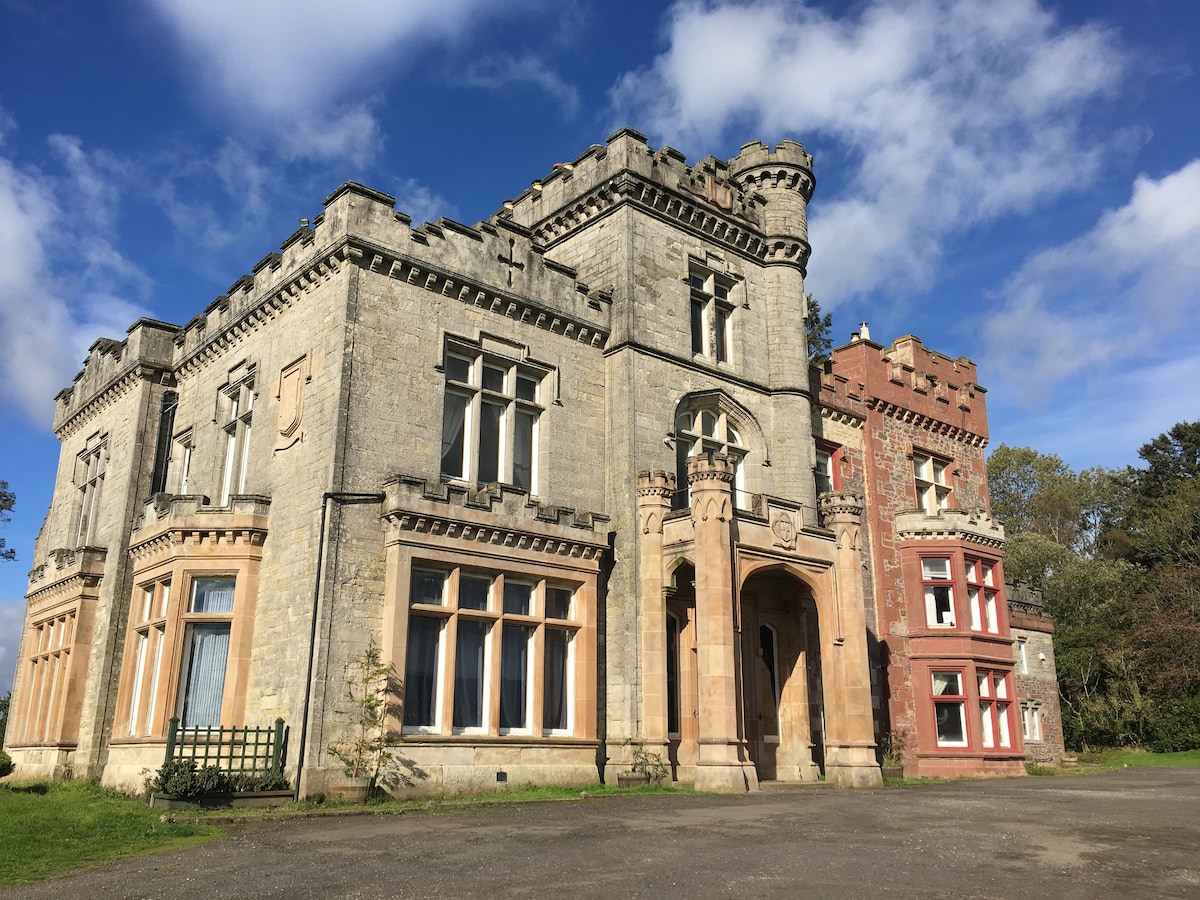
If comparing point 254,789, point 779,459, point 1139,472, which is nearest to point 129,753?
point 254,789

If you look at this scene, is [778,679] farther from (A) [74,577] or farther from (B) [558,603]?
(A) [74,577]

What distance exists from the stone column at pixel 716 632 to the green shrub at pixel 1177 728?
28002 millimetres

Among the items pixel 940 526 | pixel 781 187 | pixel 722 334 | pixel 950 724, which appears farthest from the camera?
pixel 940 526

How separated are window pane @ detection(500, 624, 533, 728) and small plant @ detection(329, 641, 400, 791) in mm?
2434

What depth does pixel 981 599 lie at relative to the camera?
2727 centimetres

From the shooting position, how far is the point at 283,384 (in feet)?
61.1

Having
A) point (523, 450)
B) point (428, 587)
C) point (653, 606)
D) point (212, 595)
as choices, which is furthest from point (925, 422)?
point (212, 595)

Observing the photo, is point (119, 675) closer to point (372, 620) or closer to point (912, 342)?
point (372, 620)

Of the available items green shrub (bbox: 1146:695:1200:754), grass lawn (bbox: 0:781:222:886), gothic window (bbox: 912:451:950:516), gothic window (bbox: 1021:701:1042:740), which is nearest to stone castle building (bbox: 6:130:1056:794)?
grass lawn (bbox: 0:781:222:886)

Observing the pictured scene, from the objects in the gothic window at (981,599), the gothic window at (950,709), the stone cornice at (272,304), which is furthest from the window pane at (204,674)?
the gothic window at (981,599)

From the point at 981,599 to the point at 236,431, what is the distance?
20165 mm

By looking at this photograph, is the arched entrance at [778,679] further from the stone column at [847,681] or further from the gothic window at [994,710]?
the gothic window at [994,710]

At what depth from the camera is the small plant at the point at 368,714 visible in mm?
15094

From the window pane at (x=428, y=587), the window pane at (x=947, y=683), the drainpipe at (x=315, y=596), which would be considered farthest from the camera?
the window pane at (x=947, y=683)
